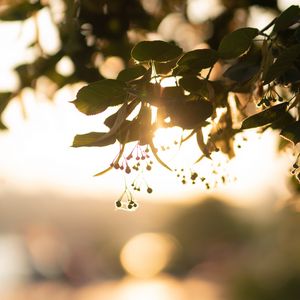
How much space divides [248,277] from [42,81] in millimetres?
12726

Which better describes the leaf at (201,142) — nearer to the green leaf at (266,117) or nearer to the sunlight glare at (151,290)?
the green leaf at (266,117)

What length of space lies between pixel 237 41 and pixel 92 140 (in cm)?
32

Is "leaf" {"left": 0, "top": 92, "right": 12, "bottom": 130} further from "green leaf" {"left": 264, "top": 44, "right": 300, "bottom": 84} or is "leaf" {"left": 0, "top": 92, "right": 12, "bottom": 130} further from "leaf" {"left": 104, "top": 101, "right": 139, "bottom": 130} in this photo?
"green leaf" {"left": 264, "top": 44, "right": 300, "bottom": 84}

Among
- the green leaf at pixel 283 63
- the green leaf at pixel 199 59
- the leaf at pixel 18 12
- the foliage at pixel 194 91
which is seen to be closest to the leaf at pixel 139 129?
the foliage at pixel 194 91

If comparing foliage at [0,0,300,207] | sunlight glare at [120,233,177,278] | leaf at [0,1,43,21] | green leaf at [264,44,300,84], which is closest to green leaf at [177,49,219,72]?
foliage at [0,0,300,207]

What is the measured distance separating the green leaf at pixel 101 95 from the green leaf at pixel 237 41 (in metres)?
0.20

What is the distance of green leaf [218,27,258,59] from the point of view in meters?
1.21

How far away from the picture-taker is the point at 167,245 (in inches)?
1385

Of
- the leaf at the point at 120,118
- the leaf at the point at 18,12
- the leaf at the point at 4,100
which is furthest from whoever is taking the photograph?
the leaf at the point at 18,12

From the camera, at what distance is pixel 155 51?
119cm

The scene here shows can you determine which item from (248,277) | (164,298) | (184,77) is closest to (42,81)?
(184,77)

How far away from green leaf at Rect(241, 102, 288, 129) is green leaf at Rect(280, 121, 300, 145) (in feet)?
0.11

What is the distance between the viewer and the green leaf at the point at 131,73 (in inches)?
47.7

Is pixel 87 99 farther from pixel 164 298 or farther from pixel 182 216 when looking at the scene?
pixel 182 216
